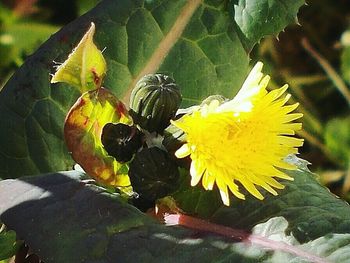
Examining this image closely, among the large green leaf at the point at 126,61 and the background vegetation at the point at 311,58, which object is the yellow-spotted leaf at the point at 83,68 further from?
the background vegetation at the point at 311,58

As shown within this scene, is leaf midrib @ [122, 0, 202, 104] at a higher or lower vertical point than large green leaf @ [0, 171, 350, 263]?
higher

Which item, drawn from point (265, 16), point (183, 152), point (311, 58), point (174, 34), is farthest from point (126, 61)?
point (311, 58)

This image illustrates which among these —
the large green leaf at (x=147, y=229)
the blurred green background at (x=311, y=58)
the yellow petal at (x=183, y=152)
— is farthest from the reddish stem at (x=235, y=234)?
the blurred green background at (x=311, y=58)

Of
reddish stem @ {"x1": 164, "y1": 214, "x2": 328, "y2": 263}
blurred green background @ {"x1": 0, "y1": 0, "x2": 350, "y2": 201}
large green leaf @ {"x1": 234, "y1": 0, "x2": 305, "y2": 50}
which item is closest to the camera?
reddish stem @ {"x1": 164, "y1": 214, "x2": 328, "y2": 263}

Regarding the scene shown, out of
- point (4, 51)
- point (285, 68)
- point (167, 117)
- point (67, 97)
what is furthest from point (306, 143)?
point (167, 117)

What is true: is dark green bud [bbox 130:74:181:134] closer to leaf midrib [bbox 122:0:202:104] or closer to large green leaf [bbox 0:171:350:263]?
large green leaf [bbox 0:171:350:263]

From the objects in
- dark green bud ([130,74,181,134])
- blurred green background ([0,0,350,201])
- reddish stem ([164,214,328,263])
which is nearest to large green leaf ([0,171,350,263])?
reddish stem ([164,214,328,263])

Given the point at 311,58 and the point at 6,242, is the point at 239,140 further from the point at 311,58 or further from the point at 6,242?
the point at 311,58
